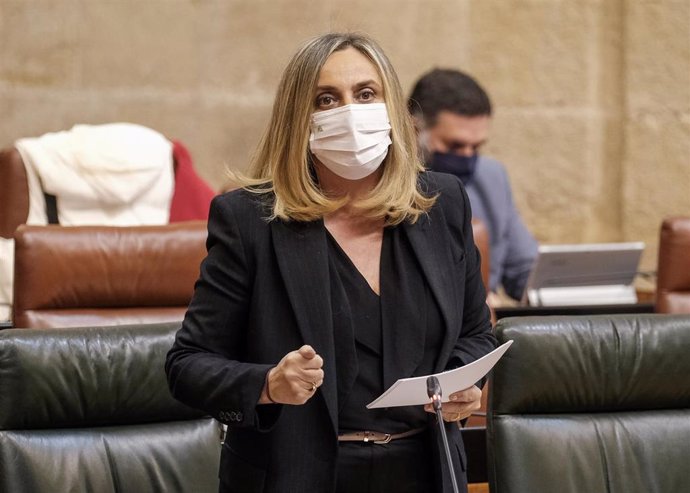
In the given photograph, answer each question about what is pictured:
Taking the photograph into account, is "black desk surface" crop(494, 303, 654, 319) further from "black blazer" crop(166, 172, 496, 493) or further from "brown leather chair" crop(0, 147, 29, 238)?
"black blazer" crop(166, 172, 496, 493)

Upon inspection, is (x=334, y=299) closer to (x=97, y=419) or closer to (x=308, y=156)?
(x=308, y=156)

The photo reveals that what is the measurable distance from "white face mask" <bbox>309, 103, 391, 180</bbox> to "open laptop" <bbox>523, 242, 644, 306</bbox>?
7.22 ft

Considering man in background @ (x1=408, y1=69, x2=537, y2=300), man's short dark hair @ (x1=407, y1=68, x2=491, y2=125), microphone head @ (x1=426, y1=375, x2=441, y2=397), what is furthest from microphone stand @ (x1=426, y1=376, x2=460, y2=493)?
man's short dark hair @ (x1=407, y1=68, x2=491, y2=125)

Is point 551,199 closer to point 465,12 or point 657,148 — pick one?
point 657,148

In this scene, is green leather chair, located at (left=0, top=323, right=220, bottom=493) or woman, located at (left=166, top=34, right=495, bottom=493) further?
green leather chair, located at (left=0, top=323, right=220, bottom=493)

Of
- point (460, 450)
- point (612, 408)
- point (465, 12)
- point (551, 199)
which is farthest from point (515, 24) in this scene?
point (460, 450)

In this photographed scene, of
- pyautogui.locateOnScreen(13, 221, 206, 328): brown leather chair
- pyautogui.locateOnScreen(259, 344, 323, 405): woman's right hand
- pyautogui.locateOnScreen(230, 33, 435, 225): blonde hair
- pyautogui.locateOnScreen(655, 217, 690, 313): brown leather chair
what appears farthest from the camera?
pyautogui.locateOnScreen(655, 217, 690, 313): brown leather chair

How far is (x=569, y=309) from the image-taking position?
3.93 meters

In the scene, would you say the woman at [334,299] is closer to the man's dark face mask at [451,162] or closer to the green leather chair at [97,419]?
the green leather chair at [97,419]

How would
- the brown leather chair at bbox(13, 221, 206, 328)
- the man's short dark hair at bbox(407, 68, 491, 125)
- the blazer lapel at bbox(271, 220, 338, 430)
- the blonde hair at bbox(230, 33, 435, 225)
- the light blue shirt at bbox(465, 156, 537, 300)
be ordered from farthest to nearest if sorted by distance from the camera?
the light blue shirt at bbox(465, 156, 537, 300), the man's short dark hair at bbox(407, 68, 491, 125), the brown leather chair at bbox(13, 221, 206, 328), the blonde hair at bbox(230, 33, 435, 225), the blazer lapel at bbox(271, 220, 338, 430)

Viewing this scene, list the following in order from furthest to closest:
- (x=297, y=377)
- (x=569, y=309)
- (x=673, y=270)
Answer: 1. (x=569, y=309)
2. (x=673, y=270)
3. (x=297, y=377)

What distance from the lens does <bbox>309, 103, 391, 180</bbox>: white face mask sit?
197 centimetres

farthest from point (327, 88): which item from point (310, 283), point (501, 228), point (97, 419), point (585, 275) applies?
point (501, 228)

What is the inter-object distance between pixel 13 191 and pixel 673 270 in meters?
2.17
